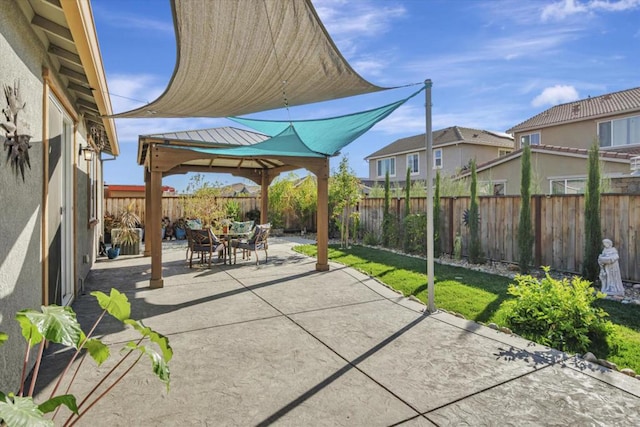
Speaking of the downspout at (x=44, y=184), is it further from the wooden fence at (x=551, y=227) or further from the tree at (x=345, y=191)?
the tree at (x=345, y=191)

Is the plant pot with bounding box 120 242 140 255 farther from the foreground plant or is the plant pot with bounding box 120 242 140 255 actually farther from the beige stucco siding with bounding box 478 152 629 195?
the beige stucco siding with bounding box 478 152 629 195

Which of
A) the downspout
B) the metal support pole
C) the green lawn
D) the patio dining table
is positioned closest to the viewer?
the downspout

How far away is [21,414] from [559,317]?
14.2 ft

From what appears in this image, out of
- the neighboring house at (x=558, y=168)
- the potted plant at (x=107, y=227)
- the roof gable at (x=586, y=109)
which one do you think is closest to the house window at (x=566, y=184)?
the neighboring house at (x=558, y=168)

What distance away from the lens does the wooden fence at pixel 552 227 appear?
237 inches

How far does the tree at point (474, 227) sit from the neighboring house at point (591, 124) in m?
5.96

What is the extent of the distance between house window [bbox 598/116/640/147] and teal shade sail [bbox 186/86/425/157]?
13642 millimetres

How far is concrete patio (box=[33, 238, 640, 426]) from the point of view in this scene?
7.89ft

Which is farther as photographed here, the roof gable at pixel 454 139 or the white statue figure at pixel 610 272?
the roof gable at pixel 454 139

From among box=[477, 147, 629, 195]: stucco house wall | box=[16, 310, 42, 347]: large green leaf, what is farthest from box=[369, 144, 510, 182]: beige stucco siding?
box=[16, 310, 42, 347]: large green leaf

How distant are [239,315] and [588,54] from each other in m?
9.76

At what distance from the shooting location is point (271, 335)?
3.84 metres

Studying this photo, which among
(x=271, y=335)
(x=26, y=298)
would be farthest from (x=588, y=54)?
(x=26, y=298)

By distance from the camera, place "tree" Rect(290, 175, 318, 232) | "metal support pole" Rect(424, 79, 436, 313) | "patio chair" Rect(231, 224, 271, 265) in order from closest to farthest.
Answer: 1. "metal support pole" Rect(424, 79, 436, 313)
2. "patio chair" Rect(231, 224, 271, 265)
3. "tree" Rect(290, 175, 318, 232)
